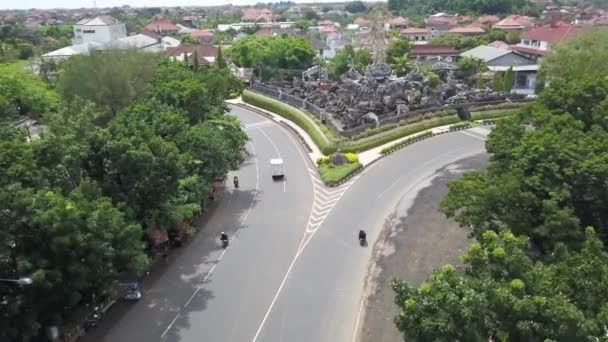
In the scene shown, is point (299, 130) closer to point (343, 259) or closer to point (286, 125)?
point (286, 125)

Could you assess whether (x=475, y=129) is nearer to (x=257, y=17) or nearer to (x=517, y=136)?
(x=517, y=136)

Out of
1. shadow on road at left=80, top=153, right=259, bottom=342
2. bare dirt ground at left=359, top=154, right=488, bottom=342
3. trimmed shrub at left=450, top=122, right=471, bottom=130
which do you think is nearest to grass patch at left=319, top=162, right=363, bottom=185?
bare dirt ground at left=359, top=154, right=488, bottom=342

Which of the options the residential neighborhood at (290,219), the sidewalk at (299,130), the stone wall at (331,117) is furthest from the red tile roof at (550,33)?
the sidewalk at (299,130)

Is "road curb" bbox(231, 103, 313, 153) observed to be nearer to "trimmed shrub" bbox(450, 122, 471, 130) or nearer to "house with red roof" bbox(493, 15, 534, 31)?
"trimmed shrub" bbox(450, 122, 471, 130)

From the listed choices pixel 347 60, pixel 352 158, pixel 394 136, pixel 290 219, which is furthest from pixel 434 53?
pixel 290 219

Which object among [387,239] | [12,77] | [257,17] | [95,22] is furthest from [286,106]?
[257,17]
